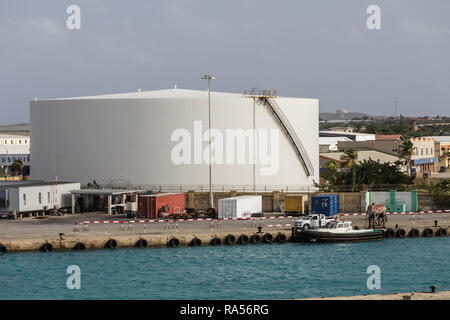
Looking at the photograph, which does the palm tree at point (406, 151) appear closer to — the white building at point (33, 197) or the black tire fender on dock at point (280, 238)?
the white building at point (33, 197)

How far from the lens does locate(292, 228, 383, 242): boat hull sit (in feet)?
146

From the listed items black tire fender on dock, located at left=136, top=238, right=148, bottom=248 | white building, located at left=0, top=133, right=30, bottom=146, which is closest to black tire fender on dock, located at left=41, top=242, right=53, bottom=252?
black tire fender on dock, located at left=136, top=238, right=148, bottom=248

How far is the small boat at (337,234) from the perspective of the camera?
44594 mm

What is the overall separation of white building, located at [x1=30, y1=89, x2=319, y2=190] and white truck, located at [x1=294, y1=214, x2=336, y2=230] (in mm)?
14083

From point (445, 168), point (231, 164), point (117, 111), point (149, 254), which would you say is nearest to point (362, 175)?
point (231, 164)

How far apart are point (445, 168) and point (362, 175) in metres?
56.0

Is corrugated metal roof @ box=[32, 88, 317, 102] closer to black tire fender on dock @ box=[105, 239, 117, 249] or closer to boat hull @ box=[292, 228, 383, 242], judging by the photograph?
boat hull @ box=[292, 228, 383, 242]

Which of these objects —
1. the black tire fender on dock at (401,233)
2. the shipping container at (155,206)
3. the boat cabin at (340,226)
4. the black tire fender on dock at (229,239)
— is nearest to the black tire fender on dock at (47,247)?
the black tire fender on dock at (229,239)

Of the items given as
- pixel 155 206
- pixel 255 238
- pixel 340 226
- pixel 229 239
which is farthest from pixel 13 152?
pixel 340 226

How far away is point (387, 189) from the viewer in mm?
58875

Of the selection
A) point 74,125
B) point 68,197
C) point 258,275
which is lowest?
point 258,275

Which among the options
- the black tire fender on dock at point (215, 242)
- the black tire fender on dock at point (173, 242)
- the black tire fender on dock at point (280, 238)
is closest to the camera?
the black tire fender on dock at point (173, 242)

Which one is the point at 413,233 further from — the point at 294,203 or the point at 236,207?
the point at 236,207

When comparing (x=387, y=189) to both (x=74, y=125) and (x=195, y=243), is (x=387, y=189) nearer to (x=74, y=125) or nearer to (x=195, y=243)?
(x=195, y=243)
